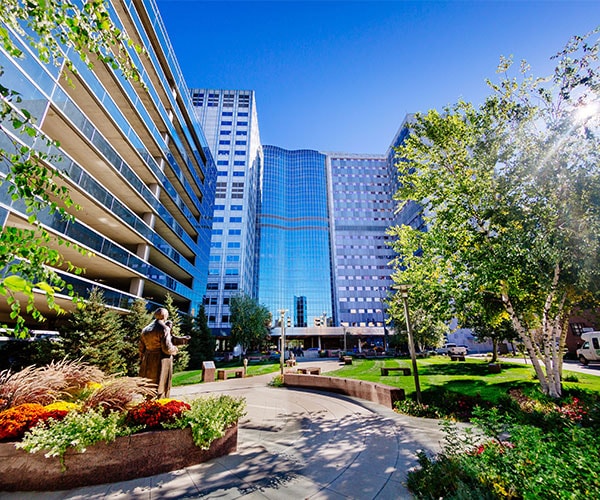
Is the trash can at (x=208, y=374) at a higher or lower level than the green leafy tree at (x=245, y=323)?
lower

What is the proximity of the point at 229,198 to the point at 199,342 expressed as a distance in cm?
5152

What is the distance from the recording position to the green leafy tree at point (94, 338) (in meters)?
16.4

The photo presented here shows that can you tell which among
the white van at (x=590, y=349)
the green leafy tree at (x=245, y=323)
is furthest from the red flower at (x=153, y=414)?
the green leafy tree at (x=245, y=323)

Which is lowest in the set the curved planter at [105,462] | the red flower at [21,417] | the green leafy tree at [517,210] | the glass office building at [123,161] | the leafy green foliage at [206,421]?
the curved planter at [105,462]

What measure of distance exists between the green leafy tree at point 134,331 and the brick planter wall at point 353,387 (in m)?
12.2

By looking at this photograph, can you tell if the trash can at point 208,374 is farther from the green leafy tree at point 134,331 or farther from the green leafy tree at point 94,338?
the green leafy tree at point 94,338

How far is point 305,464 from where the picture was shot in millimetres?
6121

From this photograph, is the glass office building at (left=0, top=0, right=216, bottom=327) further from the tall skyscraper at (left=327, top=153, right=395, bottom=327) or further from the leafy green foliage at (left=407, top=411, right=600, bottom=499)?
the tall skyscraper at (left=327, top=153, right=395, bottom=327)

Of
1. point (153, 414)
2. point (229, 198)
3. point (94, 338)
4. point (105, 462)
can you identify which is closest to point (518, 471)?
point (153, 414)

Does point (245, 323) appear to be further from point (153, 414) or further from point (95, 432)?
point (95, 432)

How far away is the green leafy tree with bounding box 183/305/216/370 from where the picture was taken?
109 ft

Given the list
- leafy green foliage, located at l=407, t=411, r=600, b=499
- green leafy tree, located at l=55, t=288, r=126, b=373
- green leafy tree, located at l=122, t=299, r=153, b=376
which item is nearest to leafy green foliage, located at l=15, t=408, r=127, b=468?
leafy green foliage, located at l=407, t=411, r=600, b=499

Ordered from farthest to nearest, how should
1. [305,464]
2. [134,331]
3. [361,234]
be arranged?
[361,234] → [134,331] → [305,464]

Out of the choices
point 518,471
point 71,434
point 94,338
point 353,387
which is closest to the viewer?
point 518,471
